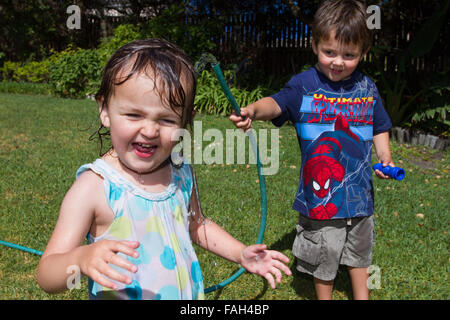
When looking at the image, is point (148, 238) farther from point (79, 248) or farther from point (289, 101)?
point (289, 101)

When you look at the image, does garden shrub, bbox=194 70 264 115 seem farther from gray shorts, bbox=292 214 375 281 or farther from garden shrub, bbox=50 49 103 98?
gray shorts, bbox=292 214 375 281

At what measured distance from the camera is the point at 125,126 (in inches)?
57.0

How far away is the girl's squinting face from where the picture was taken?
1.43 m

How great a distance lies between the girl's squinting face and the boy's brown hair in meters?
1.33

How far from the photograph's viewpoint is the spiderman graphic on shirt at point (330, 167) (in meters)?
2.57

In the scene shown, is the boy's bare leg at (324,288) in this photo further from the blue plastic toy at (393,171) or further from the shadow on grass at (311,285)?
the blue plastic toy at (393,171)

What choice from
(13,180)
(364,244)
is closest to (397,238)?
(364,244)

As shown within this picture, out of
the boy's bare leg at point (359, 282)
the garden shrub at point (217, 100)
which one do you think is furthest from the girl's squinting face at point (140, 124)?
the garden shrub at point (217, 100)

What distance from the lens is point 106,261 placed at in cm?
116

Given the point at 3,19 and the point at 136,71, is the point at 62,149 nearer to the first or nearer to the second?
the point at 136,71

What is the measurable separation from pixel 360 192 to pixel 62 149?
4.69m

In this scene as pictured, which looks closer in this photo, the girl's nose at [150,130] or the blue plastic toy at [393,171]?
the girl's nose at [150,130]

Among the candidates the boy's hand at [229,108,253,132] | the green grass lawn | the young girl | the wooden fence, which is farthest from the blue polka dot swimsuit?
the wooden fence

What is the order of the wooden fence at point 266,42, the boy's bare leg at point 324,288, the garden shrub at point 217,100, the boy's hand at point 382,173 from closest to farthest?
the boy's hand at point 382,173
the boy's bare leg at point 324,288
the garden shrub at point 217,100
the wooden fence at point 266,42
